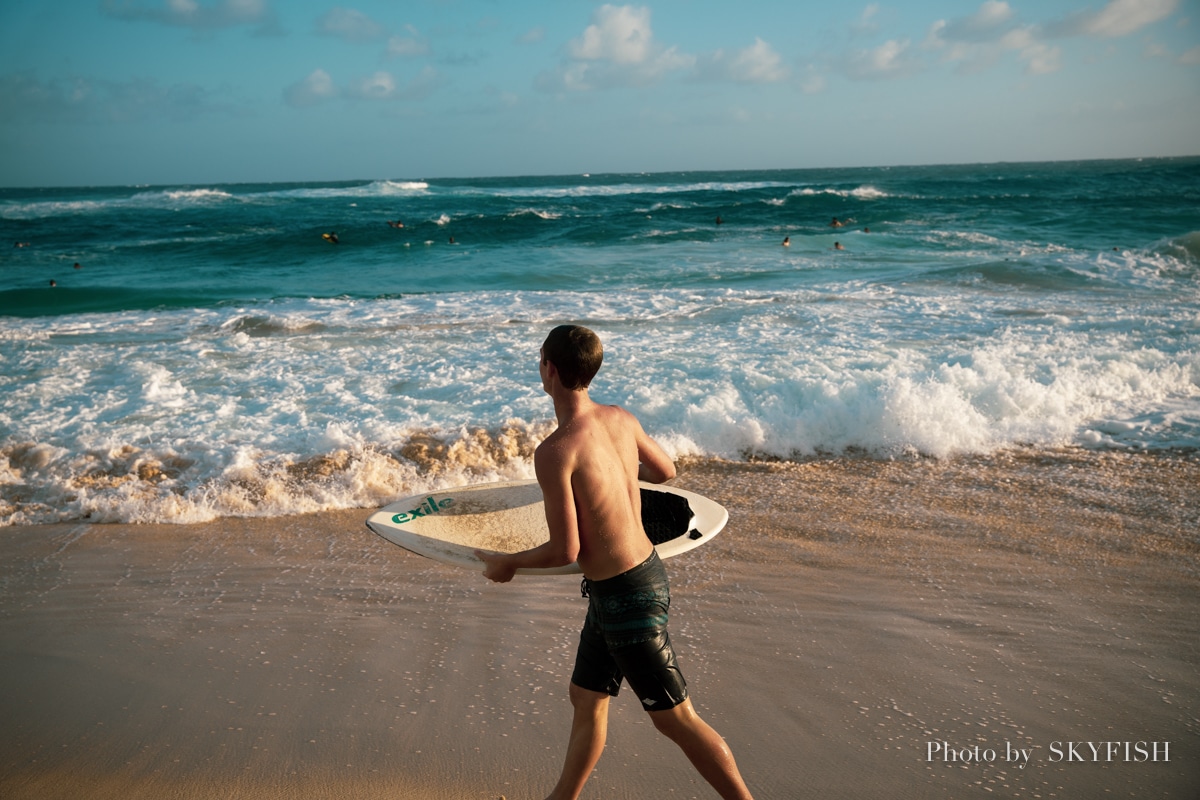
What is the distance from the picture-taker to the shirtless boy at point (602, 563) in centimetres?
208

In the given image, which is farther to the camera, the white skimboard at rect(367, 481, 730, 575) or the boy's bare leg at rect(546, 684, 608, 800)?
the white skimboard at rect(367, 481, 730, 575)

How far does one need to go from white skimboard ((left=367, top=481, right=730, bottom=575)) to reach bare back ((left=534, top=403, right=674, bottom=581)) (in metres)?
0.41

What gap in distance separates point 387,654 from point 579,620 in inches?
32.3

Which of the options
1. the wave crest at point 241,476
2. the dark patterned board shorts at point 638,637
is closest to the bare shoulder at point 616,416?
the dark patterned board shorts at point 638,637

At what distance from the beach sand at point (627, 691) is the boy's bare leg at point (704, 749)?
44cm

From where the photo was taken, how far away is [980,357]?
7270mm

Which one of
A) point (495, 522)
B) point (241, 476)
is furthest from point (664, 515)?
point (241, 476)

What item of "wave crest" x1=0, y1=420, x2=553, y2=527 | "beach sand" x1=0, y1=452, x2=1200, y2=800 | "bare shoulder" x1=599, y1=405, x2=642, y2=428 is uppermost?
"bare shoulder" x1=599, y1=405, x2=642, y2=428

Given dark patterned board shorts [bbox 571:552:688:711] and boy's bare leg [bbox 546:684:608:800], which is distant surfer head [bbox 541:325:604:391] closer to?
dark patterned board shorts [bbox 571:552:688:711]

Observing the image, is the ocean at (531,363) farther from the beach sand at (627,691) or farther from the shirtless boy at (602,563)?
the shirtless boy at (602,563)

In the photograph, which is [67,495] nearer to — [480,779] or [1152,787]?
[480,779]

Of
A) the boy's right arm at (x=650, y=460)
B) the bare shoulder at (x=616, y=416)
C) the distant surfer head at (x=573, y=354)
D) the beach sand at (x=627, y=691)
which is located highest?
the distant surfer head at (x=573, y=354)

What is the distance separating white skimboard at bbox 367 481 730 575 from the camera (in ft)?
8.77

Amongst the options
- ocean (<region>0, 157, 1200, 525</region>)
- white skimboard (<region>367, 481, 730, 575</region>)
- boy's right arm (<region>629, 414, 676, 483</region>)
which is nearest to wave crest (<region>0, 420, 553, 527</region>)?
ocean (<region>0, 157, 1200, 525</region>)
